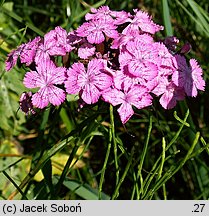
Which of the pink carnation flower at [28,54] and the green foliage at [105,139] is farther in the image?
the green foliage at [105,139]

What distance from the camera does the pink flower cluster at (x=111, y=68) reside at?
0.86 metres

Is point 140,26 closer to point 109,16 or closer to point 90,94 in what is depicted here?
point 109,16

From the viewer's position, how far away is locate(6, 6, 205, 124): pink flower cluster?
856mm

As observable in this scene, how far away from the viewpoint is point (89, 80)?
33.7 inches

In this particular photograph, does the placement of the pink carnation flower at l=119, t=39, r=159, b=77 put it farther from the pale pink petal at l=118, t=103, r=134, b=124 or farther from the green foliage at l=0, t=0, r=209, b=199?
the green foliage at l=0, t=0, r=209, b=199

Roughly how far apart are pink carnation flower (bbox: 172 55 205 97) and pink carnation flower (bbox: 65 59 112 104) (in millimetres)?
117

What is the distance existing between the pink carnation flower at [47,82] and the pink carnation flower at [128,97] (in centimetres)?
8

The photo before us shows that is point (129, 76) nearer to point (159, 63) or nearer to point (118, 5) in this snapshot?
point (159, 63)

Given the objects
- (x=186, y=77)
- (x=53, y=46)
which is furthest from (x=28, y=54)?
(x=186, y=77)

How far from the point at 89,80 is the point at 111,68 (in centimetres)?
5

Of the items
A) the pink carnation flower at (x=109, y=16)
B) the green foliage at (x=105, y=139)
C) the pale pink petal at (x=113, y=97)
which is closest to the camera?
the pale pink petal at (x=113, y=97)

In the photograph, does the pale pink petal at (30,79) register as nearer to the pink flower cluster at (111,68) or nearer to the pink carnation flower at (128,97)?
the pink flower cluster at (111,68)

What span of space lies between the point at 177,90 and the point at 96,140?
778mm

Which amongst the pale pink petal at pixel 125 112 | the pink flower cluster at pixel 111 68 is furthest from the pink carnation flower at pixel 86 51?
the pale pink petal at pixel 125 112
